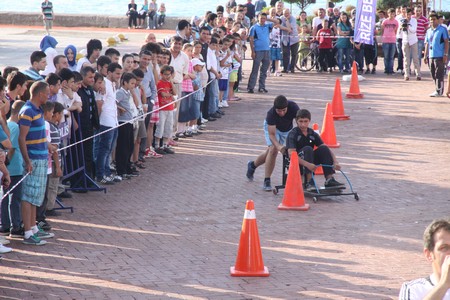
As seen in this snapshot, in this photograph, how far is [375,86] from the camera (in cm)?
2347

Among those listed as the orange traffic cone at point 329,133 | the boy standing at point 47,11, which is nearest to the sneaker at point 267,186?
the orange traffic cone at point 329,133

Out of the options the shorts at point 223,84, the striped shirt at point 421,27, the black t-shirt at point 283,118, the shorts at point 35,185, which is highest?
the striped shirt at point 421,27

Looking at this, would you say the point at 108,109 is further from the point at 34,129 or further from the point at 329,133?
the point at 329,133

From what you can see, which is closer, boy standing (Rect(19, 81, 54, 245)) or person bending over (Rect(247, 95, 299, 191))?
boy standing (Rect(19, 81, 54, 245))

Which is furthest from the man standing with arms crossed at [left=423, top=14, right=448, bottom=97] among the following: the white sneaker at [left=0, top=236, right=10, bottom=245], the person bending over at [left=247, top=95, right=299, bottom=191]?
the white sneaker at [left=0, top=236, right=10, bottom=245]

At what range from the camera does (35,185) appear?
9328mm

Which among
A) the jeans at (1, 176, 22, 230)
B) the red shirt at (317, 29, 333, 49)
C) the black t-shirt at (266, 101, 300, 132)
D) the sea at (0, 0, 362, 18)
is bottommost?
the jeans at (1, 176, 22, 230)

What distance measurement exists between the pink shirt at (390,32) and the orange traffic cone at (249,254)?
59.1ft

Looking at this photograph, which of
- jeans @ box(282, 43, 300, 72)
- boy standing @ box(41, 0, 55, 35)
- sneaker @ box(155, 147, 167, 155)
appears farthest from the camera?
boy standing @ box(41, 0, 55, 35)

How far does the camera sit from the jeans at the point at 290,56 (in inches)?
1021

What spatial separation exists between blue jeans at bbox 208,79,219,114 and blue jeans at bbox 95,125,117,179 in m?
5.60

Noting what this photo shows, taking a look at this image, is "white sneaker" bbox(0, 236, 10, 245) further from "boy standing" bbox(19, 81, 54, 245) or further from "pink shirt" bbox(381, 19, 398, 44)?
"pink shirt" bbox(381, 19, 398, 44)

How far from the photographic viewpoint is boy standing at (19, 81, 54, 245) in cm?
923

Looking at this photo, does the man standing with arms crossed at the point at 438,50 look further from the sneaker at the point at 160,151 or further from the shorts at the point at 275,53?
the sneaker at the point at 160,151
